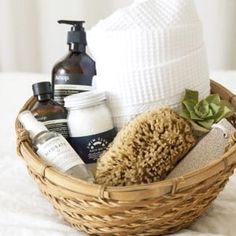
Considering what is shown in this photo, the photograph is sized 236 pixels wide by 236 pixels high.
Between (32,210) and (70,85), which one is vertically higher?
(70,85)

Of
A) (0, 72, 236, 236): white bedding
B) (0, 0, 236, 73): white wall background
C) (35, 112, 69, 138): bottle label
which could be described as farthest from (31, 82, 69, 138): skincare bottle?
(0, 0, 236, 73): white wall background

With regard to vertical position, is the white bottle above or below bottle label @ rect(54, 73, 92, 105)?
below

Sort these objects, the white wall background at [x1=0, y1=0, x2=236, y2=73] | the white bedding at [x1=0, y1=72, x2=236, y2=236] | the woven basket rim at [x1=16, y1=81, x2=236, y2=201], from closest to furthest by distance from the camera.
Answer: the woven basket rim at [x1=16, y1=81, x2=236, y2=201]
the white bedding at [x1=0, y1=72, x2=236, y2=236]
the white wall background at [x1=0, y1=0, x2=236, y2=73]

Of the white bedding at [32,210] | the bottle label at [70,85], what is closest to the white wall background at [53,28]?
the white bedding at [32,210]

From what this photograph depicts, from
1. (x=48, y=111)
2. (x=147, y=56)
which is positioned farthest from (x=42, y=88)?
(x=147, y=56)

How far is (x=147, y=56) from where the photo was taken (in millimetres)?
582

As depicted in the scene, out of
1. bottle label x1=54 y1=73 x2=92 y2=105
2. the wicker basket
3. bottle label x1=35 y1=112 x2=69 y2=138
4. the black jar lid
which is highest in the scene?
the black jar lid

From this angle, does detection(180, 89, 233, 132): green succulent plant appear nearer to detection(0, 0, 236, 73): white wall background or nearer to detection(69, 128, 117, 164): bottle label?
detection(69, 128, 117, 164): bottle label

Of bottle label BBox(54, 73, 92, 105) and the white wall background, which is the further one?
the white wall background

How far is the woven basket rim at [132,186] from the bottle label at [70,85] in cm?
14

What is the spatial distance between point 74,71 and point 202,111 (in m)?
0.17

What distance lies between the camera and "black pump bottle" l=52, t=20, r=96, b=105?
2.09ft

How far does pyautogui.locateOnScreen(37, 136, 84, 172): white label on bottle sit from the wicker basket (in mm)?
14

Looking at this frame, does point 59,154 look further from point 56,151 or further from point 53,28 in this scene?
point 53,28
